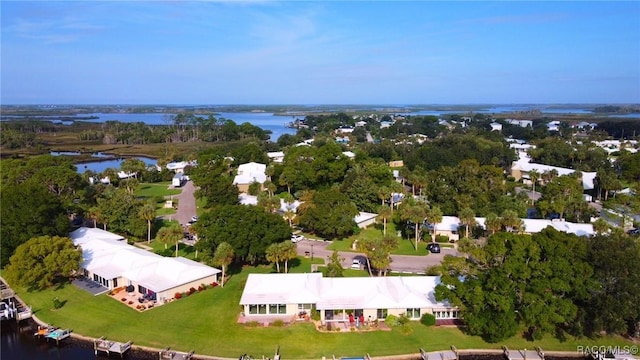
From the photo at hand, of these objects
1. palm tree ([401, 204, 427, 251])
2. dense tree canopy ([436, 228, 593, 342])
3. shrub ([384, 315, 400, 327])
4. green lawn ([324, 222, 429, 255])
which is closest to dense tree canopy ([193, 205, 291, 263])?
green lawn ([324, 222, 429, 255])

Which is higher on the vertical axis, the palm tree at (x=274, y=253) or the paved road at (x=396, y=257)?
the palm tree at (x=274, y=253)

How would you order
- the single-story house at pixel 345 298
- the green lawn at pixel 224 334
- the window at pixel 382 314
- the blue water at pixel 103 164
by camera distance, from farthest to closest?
the blue water at pixel 103 164 → the window at pixel 382 314 → the single-story house at pixel 345 298 → the green lawn at pixel 224 334

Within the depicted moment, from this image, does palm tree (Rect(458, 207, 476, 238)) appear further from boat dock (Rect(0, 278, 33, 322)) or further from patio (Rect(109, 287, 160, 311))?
boat dock (Rect(0, 278, 33, 322))

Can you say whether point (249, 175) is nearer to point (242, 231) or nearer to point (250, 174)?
point (250, 174)

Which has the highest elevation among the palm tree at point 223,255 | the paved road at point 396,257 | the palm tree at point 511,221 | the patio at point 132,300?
the palm tree at point 511,221

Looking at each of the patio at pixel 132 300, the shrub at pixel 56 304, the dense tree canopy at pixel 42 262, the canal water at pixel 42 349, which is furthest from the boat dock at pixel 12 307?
the patio at pixel 132 300

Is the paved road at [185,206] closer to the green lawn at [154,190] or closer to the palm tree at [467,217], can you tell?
the green lawn at [154,190]
